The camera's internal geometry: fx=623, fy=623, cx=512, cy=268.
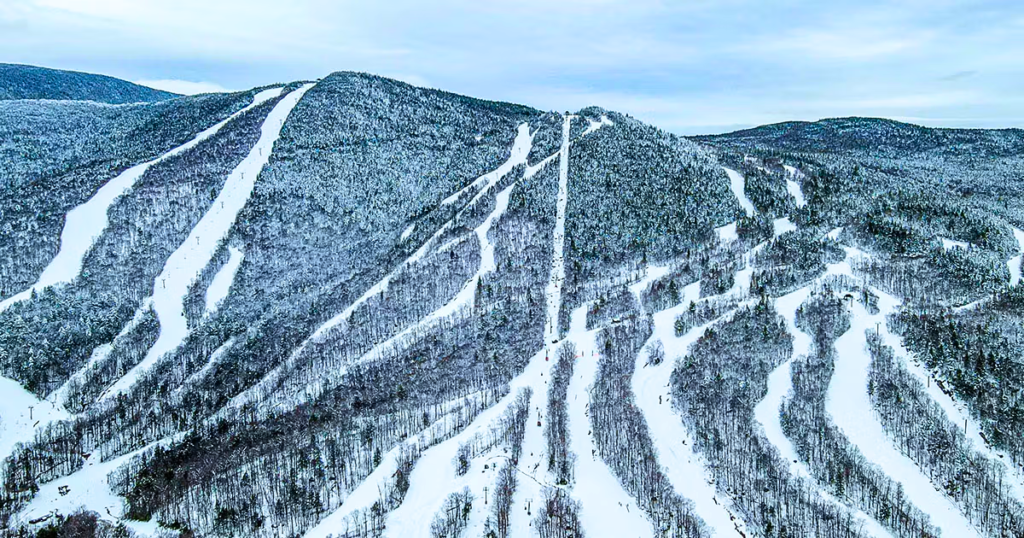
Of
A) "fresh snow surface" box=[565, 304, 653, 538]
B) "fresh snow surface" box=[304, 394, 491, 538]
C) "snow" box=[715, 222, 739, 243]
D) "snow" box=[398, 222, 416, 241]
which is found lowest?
"fresh snow surface" box=[304, 394, 491, 538]

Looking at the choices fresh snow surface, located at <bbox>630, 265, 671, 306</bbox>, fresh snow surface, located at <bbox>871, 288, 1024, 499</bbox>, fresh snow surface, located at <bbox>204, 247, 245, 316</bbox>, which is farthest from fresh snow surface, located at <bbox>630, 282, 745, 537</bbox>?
fresh snow surface, located at <bbox>204, 247, 245, 316</bbox>

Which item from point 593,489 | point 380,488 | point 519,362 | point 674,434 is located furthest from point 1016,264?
point 380,488

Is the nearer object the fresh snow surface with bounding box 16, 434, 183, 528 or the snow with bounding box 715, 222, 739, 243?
the fresh snow surface with bounding box 16, 434, 183, 528

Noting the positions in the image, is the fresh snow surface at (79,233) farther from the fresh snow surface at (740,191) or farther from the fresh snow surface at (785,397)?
the fresh snow surface at (740,191)

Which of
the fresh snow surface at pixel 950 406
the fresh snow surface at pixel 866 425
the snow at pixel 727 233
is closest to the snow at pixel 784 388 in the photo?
the fresh snow surface at pixel 866 425

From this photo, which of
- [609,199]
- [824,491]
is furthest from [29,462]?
[609,199]

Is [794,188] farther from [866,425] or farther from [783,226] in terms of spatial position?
[866,425]

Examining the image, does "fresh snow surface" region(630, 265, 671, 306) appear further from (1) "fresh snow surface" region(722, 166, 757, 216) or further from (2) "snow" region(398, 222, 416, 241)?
(2) "snow" region(398, 222, 416, 241)
